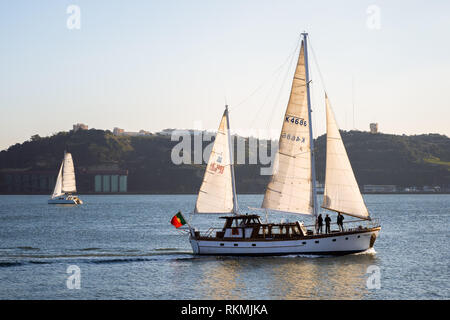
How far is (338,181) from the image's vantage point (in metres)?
48.5

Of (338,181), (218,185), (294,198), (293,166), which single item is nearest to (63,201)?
(218,185)

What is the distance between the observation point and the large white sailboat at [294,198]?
157 feet

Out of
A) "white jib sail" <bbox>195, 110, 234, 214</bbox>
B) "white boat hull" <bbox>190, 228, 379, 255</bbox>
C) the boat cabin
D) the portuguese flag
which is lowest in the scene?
"white boat hull" <bbox>190, 228, 379, 255</bbox>

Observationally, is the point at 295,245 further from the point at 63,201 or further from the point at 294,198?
the point at 63,201

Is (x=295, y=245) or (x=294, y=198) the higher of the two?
(x=294, y=198)

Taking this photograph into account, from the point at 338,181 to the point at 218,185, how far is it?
372 inches

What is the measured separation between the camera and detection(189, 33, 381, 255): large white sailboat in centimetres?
4784

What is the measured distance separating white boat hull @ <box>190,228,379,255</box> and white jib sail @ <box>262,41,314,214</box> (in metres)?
2.52

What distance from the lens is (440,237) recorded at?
73562mm

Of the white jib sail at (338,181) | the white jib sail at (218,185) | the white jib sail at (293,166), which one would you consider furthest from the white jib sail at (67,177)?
the white jib sail at (338,181)

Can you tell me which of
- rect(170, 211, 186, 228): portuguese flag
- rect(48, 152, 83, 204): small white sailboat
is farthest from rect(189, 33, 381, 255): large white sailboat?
rect(48, 152, 83, 204): small white sailboat

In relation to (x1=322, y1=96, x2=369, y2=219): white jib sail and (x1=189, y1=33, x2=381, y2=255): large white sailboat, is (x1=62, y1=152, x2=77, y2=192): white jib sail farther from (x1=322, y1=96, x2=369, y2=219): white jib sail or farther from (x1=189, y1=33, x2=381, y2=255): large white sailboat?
(x1=322, y1=96, x2=369, y2=219): white jib sail
